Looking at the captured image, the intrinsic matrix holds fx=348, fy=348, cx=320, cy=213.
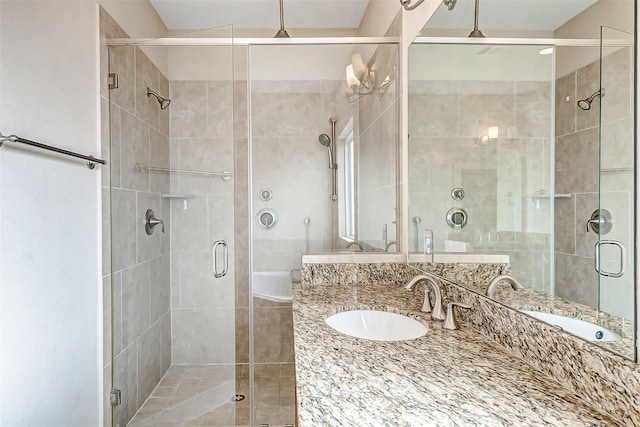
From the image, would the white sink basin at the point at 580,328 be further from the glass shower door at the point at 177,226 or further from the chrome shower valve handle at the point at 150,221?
the chrome shower valve handle at the point at 150,221

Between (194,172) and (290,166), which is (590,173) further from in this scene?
(194,172)

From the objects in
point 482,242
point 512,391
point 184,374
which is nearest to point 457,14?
point 482,242

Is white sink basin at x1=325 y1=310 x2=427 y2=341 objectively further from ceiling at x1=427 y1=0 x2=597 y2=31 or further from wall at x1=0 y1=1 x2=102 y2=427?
wall at x1=0 y1=1 x2=102 y2=427

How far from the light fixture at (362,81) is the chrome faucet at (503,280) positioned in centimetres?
128

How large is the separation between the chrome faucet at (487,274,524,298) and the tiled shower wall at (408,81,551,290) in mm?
23

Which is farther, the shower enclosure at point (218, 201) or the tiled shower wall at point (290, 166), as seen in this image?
the tiled shower wall at point (290, 166)

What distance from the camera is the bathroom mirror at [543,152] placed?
670 mm

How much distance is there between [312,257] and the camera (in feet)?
6.22

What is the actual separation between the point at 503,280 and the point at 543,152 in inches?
15.5

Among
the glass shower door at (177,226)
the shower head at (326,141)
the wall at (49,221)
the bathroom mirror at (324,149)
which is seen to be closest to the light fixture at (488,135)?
the bathroom mirror at (324,149)

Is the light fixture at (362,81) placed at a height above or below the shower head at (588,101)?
above

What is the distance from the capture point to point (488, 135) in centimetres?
114

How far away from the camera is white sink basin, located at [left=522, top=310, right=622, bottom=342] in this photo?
693mm

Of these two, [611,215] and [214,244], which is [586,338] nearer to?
[611,215]
